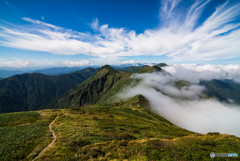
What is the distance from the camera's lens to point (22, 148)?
2542cm

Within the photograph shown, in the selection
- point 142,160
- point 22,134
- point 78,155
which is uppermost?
point 142,160

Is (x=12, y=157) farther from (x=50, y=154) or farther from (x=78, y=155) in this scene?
(x=78, y=155)

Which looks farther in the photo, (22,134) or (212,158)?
(22,134)

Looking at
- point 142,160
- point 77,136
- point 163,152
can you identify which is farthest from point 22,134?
point 163,152

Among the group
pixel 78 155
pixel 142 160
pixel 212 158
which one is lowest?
pixel 78 155

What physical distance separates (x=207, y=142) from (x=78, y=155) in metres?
31.8

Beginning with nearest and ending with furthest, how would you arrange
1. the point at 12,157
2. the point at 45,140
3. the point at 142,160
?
the point at 142,160
the point at 12,157
the point at 45,140

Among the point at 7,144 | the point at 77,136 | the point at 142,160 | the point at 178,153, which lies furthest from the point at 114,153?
the point at 7,144

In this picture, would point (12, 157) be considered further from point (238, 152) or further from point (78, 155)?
point (238, 152)

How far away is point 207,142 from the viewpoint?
24047 millimetres

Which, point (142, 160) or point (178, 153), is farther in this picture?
point (178, 153)

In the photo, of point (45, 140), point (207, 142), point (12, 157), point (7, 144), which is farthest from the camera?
point (45, 140)

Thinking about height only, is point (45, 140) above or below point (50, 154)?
below

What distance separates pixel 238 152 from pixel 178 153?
12.4 m
